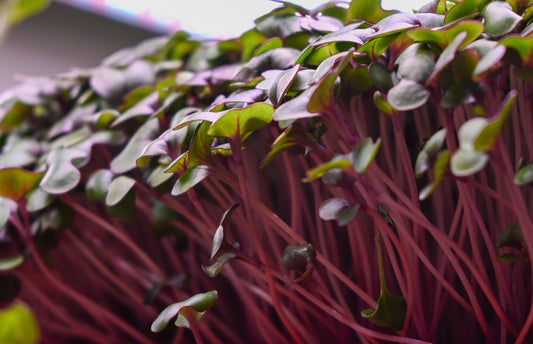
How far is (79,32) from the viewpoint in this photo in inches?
56.5

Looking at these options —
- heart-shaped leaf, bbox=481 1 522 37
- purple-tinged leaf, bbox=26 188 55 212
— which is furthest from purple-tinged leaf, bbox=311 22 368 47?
purple-tinged leaf, bbox=26 188 55 212

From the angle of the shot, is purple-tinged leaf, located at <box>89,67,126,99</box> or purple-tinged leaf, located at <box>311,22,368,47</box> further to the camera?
purple-tinged leaf, located at <box>89,67,126,99</box>

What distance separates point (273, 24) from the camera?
67 cm

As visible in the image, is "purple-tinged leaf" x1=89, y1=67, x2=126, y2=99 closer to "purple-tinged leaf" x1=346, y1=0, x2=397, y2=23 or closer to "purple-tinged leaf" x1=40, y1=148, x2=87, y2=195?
"purple-tinged leaf" x1=40, y1=148, x2=87, y2=195

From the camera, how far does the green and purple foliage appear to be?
1.45 feet

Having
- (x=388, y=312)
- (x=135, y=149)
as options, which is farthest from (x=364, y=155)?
(x=135, y=149)

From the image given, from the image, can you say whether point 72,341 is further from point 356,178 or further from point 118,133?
point 356,178

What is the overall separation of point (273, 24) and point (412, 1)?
19 cm

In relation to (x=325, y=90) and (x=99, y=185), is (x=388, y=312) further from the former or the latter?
(x=99, y=185)

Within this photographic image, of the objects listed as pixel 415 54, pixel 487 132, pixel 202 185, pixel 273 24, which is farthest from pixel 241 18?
pixel 487 132

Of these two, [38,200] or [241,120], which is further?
[38,200]

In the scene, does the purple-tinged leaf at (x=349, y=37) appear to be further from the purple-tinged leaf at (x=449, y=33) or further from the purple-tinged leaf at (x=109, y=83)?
the purple-tinged leaf at (x=109, y=83)

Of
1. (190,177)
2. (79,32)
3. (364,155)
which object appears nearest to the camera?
(364,155)

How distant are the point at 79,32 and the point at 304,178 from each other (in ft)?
3.43
